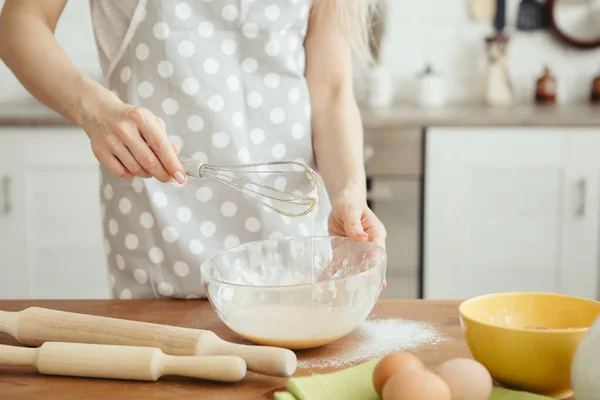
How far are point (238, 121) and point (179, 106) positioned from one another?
97 mm

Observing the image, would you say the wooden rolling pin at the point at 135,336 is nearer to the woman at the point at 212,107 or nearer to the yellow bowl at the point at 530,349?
the yellow bowl at the point at 530,349

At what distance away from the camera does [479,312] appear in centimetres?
80

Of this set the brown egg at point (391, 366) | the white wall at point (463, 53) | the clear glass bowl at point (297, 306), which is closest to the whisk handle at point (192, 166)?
the clear glass bowl at point (297, 306)

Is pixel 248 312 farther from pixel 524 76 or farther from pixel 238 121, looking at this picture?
pixel 524 76

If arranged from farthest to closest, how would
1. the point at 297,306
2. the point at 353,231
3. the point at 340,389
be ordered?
the point at 353,231 → the point at 297,306 → the point at 340,389

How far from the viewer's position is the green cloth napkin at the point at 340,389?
2.26 feet

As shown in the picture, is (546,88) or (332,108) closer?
(332,108)

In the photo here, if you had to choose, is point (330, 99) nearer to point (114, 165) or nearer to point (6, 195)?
point (114, 165)

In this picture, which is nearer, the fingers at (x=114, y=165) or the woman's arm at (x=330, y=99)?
the fingers at (x=114, y=165)

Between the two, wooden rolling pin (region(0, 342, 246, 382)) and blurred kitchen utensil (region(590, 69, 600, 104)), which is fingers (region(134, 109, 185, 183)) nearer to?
wooden rolling pin (region(0, 342, 246, 382))

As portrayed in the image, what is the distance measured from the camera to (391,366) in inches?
A: 25.8

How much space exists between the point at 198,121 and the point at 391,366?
26.4 inches

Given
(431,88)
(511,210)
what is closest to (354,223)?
(511,210)

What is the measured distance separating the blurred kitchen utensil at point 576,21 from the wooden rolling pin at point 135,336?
2.26 metres
